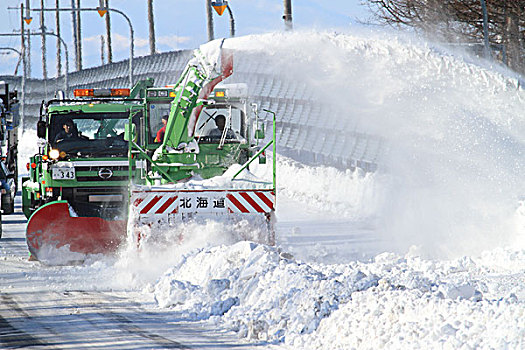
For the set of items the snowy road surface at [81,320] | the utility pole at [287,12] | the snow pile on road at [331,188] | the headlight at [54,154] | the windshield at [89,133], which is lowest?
the snow pile on road at [331,188]

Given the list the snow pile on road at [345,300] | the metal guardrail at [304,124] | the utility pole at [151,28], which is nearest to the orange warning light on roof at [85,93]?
the metal guardrail at [304,124]

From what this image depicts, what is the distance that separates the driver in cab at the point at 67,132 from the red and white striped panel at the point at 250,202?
3603 mm

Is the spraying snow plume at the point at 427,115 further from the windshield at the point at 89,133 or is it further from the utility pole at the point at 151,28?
the utility pole at the point at 151,28

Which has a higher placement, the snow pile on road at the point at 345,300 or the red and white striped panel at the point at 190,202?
the red and white striped panel at the point at 190,202

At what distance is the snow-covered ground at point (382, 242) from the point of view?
648cm

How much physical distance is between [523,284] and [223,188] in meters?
3.89

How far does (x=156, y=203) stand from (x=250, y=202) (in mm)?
1184

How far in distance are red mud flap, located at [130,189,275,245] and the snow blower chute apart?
13 millimetres

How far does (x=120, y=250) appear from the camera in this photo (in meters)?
11.2

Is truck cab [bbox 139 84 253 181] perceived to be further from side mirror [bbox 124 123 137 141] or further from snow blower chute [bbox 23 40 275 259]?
side mirror [bbox 124 123 137 141]

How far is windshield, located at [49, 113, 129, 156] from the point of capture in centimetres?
1288

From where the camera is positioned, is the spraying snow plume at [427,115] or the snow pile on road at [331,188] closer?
the spraying snow plume at [427,115]

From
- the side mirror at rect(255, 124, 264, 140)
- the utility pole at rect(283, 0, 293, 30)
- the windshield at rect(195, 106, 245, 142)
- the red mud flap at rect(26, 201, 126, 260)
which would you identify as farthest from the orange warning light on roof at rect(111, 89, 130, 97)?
the utility pole at rect(283, 0, 293, 30)

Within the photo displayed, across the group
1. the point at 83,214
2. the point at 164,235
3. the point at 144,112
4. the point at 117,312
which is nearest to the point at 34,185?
the point at 83,214
